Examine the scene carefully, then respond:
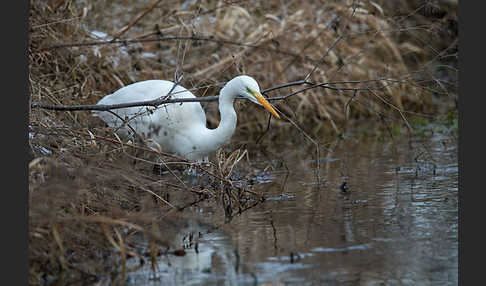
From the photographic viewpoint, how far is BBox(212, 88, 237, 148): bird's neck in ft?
19.0

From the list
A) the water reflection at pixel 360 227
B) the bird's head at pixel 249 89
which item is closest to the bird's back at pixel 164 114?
the bird's head at pixel 249 89

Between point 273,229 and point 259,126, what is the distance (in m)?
5.28

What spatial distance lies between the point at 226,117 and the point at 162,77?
11.4 ft

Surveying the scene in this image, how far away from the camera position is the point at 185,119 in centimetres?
642

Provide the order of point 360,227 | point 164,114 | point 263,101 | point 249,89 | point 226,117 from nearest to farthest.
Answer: point 360,227
point 263,101
point 249,89
point 226,117
point 164,114

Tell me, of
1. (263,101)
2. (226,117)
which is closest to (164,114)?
(226,117)

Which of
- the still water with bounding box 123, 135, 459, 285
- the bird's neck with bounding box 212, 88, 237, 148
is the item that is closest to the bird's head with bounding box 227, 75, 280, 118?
the bird's neck with bounding box 212, 88, 237, 148

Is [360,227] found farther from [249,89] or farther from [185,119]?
[185,119]

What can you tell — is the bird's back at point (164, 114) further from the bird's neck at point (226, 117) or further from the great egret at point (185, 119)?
the bird's neck at point (226, 117)

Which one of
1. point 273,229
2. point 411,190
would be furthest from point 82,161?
point 411,190

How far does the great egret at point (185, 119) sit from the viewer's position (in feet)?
18.6

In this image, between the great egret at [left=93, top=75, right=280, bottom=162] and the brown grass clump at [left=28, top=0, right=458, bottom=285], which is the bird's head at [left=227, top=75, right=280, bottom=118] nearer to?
the great egret at [left=93, top=75, right=280, bottom=162]

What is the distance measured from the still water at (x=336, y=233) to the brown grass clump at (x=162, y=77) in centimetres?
36

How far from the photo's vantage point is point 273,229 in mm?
4734
